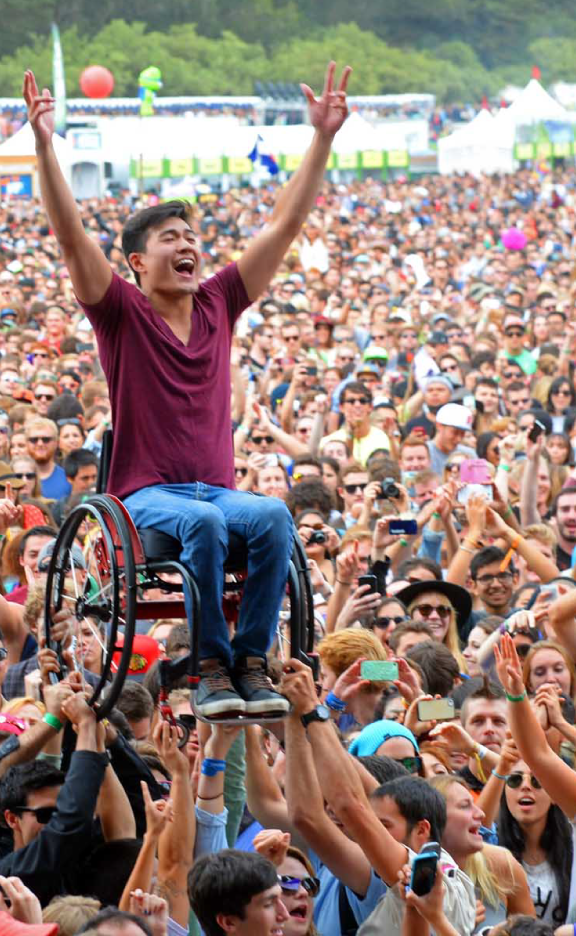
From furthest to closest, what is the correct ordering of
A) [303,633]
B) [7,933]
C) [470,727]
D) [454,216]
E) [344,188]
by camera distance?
1. [344,188]
2. [454,216]
3. [470,727]
4. [303,633]
5. [7,933]

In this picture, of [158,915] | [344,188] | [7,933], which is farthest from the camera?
[344,188]

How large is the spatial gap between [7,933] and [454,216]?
30196 millimetres

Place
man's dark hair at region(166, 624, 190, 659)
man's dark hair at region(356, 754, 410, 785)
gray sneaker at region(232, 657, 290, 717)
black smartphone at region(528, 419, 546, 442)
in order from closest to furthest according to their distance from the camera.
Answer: gray sneaker at region(232, 657, 290, 717)
man's dark hair at region(356, 754, 410, 785)
man's dark hair at region(166, 624, 190, 659)
black smartphone at region(528, 419, 546, 442)

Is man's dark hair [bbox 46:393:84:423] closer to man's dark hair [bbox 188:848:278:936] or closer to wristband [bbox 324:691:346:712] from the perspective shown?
wristband [bbox 324:691:346:712]

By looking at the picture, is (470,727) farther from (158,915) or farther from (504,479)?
(504,479)

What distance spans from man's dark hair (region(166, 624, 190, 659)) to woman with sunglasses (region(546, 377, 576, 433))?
6.51 meters

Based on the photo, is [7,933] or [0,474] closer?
[7,933]

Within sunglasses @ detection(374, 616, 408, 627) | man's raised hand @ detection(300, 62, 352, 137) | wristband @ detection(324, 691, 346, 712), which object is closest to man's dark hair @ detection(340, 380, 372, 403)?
sunglasses @ detection(374, 616, 408, 627)

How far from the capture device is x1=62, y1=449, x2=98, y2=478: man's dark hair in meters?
9.90

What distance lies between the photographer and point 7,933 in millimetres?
3854

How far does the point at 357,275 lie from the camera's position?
22.9 metres

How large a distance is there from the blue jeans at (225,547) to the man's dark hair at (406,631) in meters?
2.28

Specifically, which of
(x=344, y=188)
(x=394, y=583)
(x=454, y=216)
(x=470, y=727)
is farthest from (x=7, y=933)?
(x=344, y=188)

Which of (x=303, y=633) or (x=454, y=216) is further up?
(x=303, y=633)
